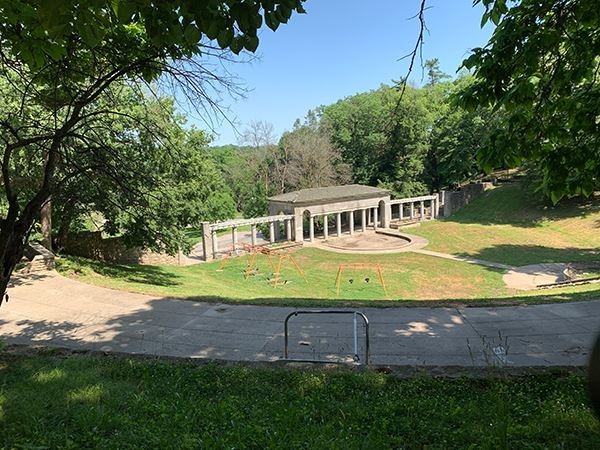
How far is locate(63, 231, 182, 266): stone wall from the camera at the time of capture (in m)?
23.0

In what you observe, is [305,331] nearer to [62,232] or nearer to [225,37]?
[225,37]

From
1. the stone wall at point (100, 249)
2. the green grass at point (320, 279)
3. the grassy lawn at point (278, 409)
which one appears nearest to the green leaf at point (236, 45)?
the grassy lawn at point (278, 409)

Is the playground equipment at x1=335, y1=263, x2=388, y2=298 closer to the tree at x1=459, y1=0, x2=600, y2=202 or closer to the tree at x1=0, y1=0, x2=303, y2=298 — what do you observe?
the tree at x1=459, y1=0, x2=600, y2=202

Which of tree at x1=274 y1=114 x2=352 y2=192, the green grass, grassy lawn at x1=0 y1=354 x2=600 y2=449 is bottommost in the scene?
the green grass

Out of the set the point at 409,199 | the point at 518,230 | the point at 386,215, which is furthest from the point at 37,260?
A: the point at 409,199

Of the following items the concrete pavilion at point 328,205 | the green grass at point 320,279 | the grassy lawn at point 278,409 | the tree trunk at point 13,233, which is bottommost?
the green grass at point 320,279

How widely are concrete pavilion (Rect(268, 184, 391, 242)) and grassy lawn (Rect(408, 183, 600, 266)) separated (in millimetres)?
4385

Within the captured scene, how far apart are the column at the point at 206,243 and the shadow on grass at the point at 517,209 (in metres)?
24.1

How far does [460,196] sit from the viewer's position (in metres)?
47.8

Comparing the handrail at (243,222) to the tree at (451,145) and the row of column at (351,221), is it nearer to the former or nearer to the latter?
the row of column at (351,221)

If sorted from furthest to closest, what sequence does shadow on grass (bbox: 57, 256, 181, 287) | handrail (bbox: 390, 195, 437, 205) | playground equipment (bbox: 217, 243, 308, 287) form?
1. handrail (bbox: 390, 195, 437, 205)
2. playground equipment (bbox: 217, 243, 308, 287)
3. shadow on grass (bbox: 57, 256, 181, 287)

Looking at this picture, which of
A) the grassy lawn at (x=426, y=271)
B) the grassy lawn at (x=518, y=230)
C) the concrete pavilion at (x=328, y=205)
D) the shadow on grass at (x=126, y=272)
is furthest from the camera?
the concrete pavilion at (x=328, y=205)

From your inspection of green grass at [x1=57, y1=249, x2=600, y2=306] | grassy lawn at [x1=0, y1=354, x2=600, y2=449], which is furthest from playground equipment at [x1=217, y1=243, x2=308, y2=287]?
grassy lawn at [x1=0, y1=354, x2=600, y2=449]

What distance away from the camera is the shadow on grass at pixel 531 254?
24844mm
